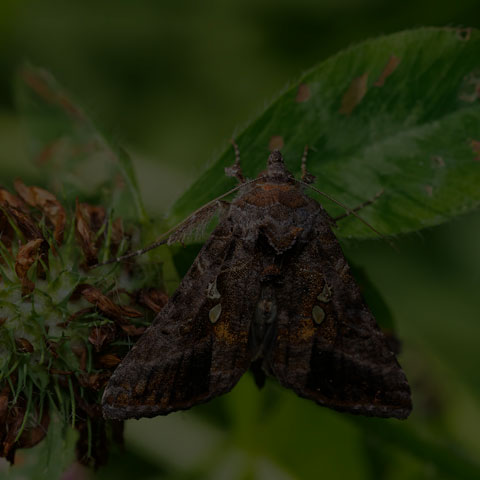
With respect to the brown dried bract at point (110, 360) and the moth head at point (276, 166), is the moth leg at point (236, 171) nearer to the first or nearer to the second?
the moth head at point (276, 166)

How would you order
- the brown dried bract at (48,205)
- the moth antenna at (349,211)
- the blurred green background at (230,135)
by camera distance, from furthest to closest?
the blurred green background at (230,135), the moth antenna at (349,211), the brown dried bract at (48,205)

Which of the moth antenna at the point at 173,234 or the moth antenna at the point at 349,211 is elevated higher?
the moth antenna at the point at 349,211

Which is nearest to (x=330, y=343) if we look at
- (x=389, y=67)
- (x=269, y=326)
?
(x=269, y=326)

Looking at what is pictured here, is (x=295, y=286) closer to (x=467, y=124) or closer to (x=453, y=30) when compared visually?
(x=467, y=124)

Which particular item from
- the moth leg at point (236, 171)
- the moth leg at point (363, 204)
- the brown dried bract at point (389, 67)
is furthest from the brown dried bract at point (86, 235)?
the brown dried bract at point (389, 67)

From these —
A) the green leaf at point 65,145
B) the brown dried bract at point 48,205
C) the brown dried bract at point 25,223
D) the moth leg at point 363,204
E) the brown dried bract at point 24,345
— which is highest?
the moth leg at point 363,204

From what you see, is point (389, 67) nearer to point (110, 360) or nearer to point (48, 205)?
point (48, 205)

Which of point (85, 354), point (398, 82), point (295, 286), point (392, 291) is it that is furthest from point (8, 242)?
point (392, 291)

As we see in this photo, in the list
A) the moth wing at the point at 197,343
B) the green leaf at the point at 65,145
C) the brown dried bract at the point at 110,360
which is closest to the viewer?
the moth wing at the point at 197,343
